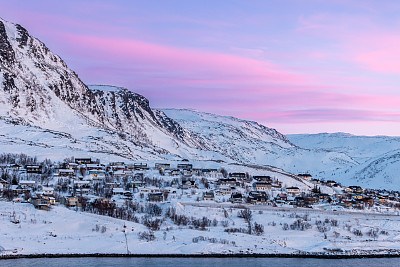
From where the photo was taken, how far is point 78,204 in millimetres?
91812

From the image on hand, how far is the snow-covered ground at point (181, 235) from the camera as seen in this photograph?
230 feet

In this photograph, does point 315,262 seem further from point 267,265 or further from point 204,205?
point 204,205

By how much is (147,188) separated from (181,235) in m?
34.8

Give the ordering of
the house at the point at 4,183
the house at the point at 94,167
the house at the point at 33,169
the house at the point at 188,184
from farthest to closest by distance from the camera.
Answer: the house at the point at 94,167 < the house at the point at 33,169 < the house at the point at 188,184 < the house at the point at 4,183

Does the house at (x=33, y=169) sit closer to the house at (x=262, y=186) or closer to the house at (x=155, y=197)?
the house at (x=155, y=197)

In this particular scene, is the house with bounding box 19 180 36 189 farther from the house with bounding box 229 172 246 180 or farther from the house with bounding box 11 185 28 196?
the house with bounding box 229 172 246 180

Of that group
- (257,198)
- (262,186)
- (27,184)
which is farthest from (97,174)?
(262,186)

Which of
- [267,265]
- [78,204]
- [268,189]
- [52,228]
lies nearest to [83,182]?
[78,204]

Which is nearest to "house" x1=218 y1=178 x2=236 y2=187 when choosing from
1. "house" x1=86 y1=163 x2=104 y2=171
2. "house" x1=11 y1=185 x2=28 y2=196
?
"house" x1=86 y1=163 x2=104 y2=171

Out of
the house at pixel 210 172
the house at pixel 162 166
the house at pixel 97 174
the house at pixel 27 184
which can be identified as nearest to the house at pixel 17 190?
the house at pixel 27 184

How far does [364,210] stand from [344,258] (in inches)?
1640

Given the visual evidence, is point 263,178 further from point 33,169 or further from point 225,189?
point 33,169

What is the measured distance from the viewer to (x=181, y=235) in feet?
254

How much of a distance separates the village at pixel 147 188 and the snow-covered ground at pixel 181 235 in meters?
7.89
